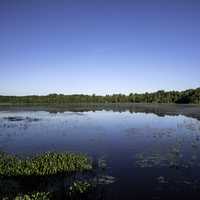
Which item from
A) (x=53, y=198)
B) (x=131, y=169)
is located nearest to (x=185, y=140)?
(x=131, y=169)

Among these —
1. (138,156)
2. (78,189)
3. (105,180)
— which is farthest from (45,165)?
(138,156)

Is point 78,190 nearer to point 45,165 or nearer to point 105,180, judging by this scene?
point 105,180

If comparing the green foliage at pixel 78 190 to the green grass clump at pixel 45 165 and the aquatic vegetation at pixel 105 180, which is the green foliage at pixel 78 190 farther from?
Result: the green grass clump at pixel 45 165

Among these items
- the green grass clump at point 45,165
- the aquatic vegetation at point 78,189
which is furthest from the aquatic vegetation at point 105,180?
the green grass clump at point 45,165

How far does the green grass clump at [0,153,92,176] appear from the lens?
1775cm

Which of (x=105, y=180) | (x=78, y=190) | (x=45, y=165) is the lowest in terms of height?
(x=105, y=180)

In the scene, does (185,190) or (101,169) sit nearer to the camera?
(185,190)

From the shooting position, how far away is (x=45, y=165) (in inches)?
740

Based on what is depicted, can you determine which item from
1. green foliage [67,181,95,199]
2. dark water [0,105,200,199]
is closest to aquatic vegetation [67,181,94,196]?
green foliage [67,181,95,199]

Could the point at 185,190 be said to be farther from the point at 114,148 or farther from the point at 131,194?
the point at 114,148

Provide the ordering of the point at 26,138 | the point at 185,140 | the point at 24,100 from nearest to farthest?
the point at 185,140
the point at 26,138
the point at 24,100

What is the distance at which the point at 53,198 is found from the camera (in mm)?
13211

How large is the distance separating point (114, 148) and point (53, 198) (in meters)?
14.6

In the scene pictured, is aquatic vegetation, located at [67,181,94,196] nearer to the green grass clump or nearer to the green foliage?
the green foliage
